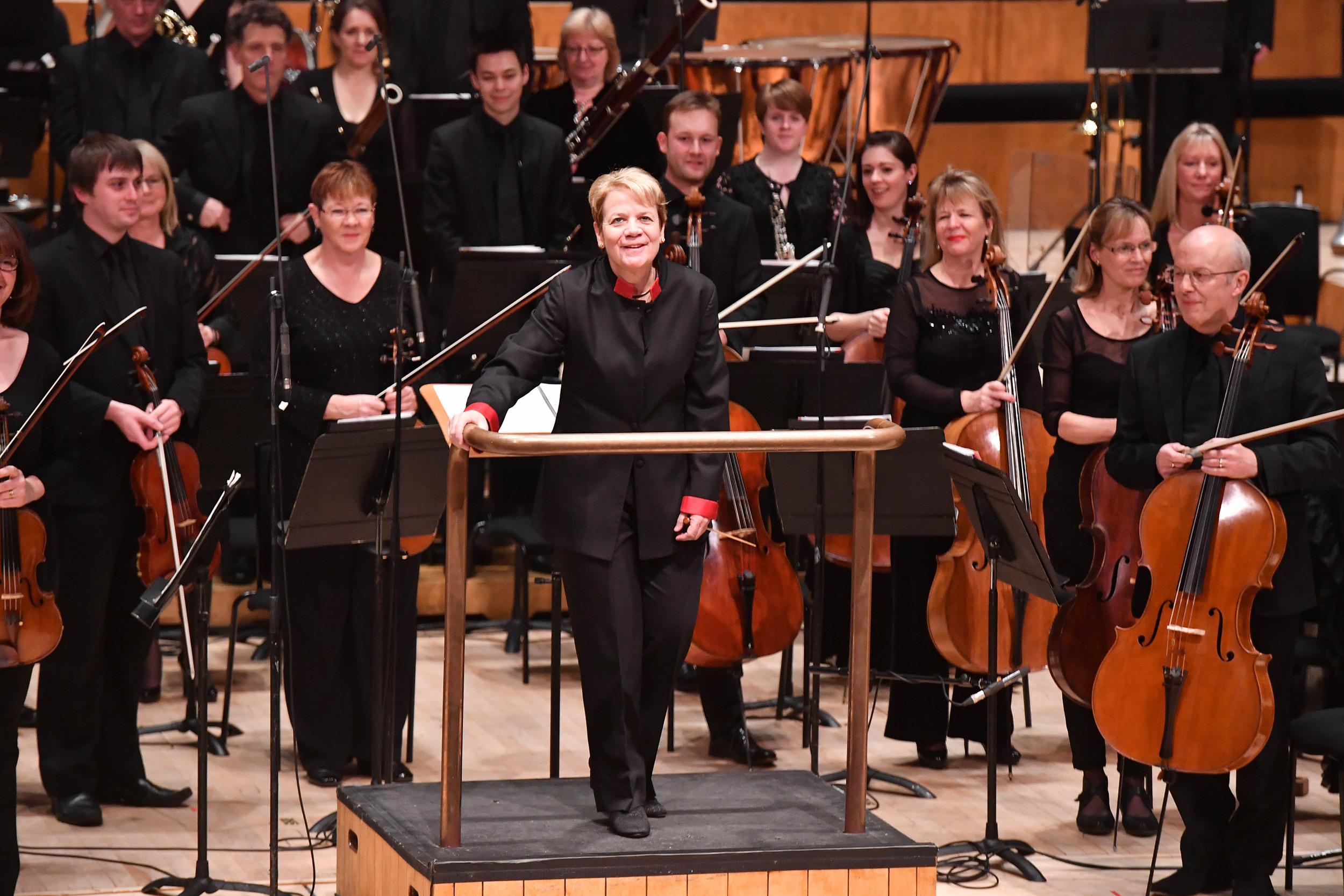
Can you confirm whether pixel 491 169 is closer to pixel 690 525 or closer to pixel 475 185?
pixel 475 185

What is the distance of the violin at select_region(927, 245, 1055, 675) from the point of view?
13.3 ft

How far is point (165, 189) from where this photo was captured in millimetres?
4848

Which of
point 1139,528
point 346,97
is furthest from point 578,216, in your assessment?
point 1139,528

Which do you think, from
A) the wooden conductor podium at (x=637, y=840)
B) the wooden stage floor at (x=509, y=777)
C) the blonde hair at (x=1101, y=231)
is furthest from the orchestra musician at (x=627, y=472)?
the blonde hair at (x=1101, y=231)

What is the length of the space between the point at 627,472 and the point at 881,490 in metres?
0.98

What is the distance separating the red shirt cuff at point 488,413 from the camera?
2.92m

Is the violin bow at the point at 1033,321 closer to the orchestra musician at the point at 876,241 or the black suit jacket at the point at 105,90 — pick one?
the orchestra musician at the point at 876,241

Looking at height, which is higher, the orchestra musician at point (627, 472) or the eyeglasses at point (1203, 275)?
the eyeglasses at point (1203, 275)

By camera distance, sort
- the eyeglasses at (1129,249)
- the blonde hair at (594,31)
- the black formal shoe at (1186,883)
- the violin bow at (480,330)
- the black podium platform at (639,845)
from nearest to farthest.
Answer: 1. the black podium platform at (639,845)
2. the violin bow at (480,330)
3. the black formal shoe at (1186,883)
4. the eyeglasses at (1129,249)
5. the blonde hair at (594,31)

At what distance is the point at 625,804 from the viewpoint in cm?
308

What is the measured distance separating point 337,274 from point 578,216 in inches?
60.7

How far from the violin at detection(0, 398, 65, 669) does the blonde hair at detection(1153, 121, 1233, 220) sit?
307cm

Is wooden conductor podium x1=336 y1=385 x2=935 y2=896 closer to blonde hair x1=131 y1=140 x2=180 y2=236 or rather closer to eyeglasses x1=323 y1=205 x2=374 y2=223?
eyeglasses x1=323 y1=205 x2=374 y2=223

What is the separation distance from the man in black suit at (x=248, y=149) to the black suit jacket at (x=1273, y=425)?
2.75 m
